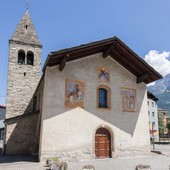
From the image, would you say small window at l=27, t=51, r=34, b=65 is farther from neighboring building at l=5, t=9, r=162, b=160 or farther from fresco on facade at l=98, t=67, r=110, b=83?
fresco on facade at l=98, t=67, r=110, b=83

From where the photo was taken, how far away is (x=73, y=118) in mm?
12492

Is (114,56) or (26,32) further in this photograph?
(26,32)

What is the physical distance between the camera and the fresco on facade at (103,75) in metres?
14.2

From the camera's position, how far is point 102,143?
44.0 feet

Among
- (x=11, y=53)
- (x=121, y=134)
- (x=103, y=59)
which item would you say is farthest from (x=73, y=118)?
(x=11, y=53)

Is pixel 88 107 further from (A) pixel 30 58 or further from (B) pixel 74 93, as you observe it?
(A) pixel 30 58

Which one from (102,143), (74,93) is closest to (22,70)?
(74,93)

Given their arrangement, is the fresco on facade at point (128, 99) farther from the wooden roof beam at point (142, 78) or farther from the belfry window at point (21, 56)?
the belfry window at point (21, 56)

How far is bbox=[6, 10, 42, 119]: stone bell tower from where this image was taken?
18.5 meters

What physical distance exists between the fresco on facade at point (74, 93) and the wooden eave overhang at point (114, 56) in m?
1.24

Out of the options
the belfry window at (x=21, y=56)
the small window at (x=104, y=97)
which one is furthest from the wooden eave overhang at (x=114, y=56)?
the belfry window at (x=21, y=56)

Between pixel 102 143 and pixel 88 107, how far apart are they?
2719 mm

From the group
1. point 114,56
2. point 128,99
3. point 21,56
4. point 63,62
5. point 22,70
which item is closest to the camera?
point 63,62

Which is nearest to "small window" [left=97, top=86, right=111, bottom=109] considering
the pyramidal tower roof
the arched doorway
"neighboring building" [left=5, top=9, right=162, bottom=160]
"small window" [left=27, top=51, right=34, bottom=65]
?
"neighboring building" [left=5, top=9, right=162, bottom=160]
